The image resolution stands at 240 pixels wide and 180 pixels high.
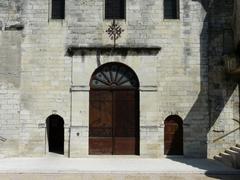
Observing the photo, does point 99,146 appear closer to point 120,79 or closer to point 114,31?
point 120,79

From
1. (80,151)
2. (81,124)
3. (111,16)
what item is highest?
(111,16)

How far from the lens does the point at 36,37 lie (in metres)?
17.1

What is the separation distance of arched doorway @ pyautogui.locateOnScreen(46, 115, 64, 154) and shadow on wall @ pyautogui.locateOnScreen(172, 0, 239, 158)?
16.5ft

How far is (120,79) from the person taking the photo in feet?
56.4

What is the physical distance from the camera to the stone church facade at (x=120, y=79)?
16719mm

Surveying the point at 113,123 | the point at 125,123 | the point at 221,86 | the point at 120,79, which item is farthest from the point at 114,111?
the point at 221,86

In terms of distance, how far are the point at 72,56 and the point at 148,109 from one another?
3.60 metres

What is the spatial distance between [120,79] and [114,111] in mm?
1285

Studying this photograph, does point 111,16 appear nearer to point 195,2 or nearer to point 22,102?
point 195,2

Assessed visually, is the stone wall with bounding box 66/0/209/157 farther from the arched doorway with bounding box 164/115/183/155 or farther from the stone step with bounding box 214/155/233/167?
the stone step with bounding box 214/155/233/167

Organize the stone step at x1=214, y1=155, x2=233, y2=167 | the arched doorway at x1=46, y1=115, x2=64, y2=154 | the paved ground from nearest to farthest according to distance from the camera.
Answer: the paved ground
the stone step at x1=214, y1=155, x2=233, y2=167
the arched doorway at x1=46, y1=115, x2=64, y2=154

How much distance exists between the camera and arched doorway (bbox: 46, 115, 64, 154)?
1767 centimetres

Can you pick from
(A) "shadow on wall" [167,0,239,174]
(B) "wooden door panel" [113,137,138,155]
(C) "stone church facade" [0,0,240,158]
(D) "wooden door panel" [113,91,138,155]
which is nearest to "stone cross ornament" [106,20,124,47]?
(C) "stone church facade" [0,0,240,158]

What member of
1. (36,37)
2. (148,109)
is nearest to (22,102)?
(36,37)
